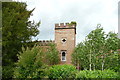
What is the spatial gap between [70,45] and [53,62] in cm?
261

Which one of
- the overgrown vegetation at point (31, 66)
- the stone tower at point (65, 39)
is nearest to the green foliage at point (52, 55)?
the stone tower at point (65, 39)

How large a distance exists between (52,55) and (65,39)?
2.58 m

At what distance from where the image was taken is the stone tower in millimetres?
17438

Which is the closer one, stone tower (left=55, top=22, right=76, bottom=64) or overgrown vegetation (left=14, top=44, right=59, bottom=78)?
overgrown vegetation (left=14, top=44, right=59, bottom=78)

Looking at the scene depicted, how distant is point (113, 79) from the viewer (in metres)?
7.92

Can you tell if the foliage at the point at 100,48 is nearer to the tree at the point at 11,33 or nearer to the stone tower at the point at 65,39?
the stone tower at the point at 65,39

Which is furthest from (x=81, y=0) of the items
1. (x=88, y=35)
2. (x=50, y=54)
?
(x=50, y=54)

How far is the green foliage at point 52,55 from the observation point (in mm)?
16203

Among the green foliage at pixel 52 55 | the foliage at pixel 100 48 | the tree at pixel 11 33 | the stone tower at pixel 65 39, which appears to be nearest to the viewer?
the tree at pixel 11 33

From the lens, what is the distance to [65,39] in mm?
17656

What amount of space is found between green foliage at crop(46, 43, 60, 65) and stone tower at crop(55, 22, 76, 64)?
1.05 metres

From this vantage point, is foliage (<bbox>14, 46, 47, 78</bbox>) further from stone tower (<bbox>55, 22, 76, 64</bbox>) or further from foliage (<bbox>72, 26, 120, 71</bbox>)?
stone tower (<bbox>55, 22, 76, 64</bbox>)

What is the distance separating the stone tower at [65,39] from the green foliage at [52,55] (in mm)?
1046

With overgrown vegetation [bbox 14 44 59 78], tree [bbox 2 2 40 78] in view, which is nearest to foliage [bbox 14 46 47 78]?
overgrown vegetation [bbox 14 44 59 78]
